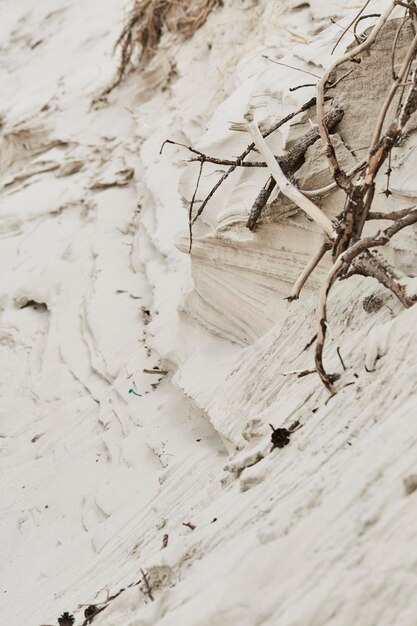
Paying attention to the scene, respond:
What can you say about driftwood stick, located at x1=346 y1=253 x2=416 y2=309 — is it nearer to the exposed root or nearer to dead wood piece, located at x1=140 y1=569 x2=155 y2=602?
dead wood piece, located at x1=140 y1=569 x2=155 y2=602

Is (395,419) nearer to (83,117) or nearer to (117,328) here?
(117,328)

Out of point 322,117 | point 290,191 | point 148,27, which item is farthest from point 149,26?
point 322,117

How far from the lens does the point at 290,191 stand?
1.81 metres

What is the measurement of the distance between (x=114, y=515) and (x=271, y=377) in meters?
0.68

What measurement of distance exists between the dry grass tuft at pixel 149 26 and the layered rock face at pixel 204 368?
0.45 ft

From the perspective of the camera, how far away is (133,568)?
165 cm

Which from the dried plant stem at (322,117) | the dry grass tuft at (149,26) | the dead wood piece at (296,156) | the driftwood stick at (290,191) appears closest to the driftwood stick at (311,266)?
the driftwood stick at (290,191)

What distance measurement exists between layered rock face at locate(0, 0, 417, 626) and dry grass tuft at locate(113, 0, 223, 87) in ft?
0.45

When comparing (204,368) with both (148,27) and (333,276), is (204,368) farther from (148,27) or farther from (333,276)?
(148,27)

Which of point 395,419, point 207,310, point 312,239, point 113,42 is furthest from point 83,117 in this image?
point 395,419

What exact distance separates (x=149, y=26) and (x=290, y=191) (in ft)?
Answer: 13.2

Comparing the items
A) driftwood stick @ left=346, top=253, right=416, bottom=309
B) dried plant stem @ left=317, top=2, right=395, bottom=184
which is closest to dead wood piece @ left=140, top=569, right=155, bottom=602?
driftwood stick @ left=346, top=253, right=416, bottom=309

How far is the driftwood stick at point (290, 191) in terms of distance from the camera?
1640mm

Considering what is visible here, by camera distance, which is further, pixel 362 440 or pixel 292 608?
pixel 362 440
